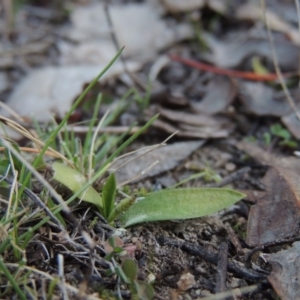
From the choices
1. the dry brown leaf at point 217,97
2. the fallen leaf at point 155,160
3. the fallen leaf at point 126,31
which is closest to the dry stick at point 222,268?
the fallen leaf at point 155,160

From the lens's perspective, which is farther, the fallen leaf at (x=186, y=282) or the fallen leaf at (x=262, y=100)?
the fallen leaf at (x=262, y=100)

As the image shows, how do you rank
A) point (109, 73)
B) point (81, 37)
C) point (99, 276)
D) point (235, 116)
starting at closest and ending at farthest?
point (99, 276) → point (235, 116) → point (109, 73) → point (81, 37)

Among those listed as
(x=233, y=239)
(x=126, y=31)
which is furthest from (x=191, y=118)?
(x=126, y=31)

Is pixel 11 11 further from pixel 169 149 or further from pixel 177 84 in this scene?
pixel 169 149

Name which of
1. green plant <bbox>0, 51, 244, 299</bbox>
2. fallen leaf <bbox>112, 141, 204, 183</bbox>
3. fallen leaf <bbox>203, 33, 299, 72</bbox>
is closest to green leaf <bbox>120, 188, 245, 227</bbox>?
green plant <bbox>0, 51, 244, 299</bbox>

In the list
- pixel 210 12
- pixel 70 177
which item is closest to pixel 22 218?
pixel 70 177

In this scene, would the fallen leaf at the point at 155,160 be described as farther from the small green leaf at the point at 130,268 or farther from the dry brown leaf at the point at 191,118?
the small green leaf at the point at 130,268
